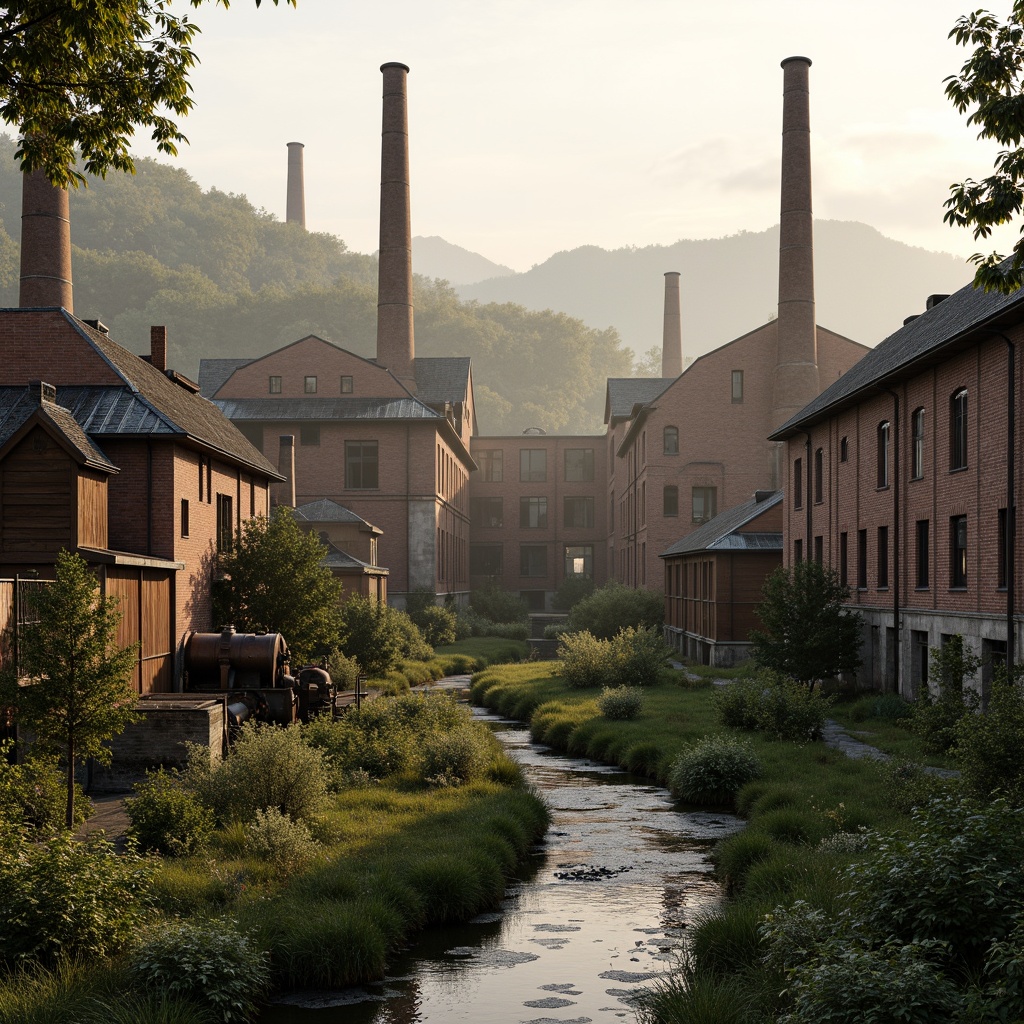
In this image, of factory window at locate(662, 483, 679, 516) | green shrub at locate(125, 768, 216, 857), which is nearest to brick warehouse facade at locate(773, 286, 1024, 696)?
green shrub at locate(125, 768, 216, 857)

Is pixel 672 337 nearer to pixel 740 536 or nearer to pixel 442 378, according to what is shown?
pixel 442 378

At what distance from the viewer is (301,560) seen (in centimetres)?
2594

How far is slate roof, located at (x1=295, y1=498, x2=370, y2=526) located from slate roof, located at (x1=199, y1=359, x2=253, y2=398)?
45.1 feet

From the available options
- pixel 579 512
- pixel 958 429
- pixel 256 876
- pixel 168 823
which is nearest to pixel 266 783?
pixel 168 823

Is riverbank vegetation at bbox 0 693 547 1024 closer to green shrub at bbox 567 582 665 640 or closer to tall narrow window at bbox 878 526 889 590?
tall narrow window at bbox 878 526 889 590

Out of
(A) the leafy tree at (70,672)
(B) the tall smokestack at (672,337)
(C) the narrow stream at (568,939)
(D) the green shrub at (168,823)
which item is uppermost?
(B) the tall smokestack at (672,337)

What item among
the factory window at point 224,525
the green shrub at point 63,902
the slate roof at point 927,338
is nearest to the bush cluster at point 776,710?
the slate roof at point 927,338

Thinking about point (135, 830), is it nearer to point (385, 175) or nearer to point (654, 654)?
point (654, 654)

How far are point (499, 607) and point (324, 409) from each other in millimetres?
17516

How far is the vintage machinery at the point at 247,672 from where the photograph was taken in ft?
72.2

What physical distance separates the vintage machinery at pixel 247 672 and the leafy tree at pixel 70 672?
27.7 ft

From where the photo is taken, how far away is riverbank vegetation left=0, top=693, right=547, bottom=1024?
9.09 m

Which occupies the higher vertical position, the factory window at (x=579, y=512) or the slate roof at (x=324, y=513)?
the factory window at (x=579, y=512)

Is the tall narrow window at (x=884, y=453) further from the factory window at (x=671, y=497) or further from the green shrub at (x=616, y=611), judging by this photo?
the factory window at (x=671, y=497)
